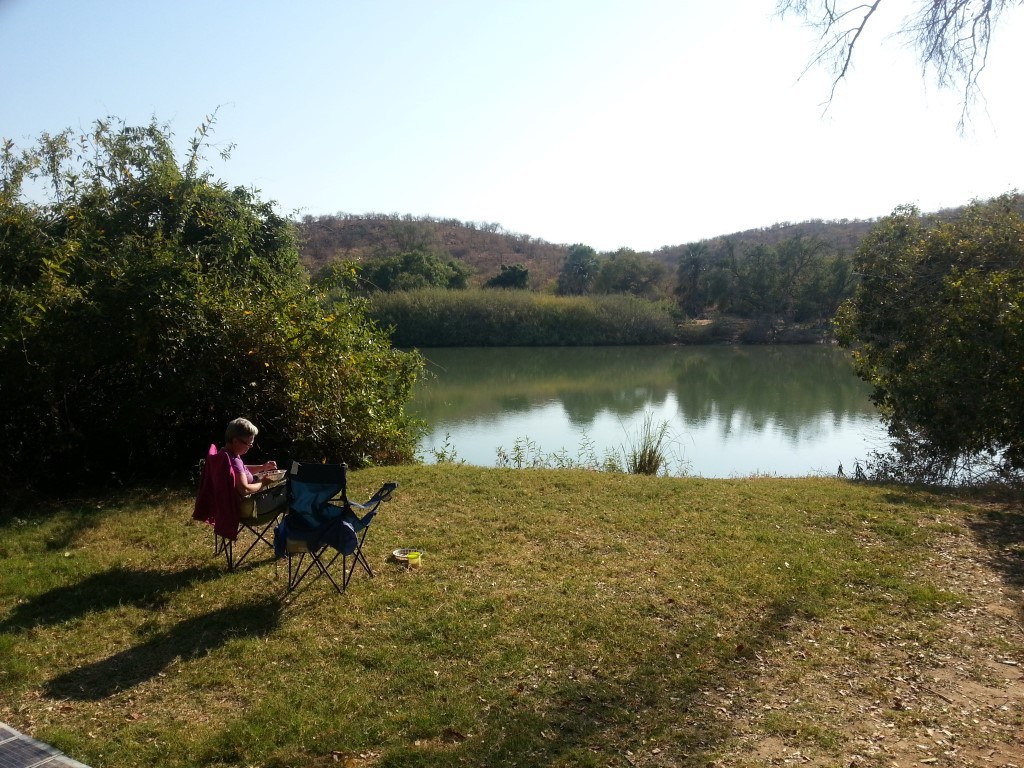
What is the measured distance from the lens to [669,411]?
1942 cm

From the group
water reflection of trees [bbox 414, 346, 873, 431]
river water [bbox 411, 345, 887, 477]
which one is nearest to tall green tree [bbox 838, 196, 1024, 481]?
river water [bbox 411, 345, 887, 477]

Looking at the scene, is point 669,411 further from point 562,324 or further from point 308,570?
point 562,324

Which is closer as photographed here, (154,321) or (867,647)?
(867,647)

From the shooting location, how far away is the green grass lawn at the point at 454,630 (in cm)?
274

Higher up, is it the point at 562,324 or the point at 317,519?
the point at 562,324

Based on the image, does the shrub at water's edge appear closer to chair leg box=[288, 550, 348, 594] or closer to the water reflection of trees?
the water reflection of trees

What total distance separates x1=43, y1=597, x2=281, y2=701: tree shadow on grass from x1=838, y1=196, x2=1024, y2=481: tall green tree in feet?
25.6

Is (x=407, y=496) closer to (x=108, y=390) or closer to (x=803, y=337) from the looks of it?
(x=108, y=390)

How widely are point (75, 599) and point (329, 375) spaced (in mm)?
3852

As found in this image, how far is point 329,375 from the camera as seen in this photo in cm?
760

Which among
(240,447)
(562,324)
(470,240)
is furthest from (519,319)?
(470,240)

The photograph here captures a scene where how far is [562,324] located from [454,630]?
42982 mm

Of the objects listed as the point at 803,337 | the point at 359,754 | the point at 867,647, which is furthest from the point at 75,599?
the point at 803,337

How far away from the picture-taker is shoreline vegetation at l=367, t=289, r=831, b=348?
43750 mm
